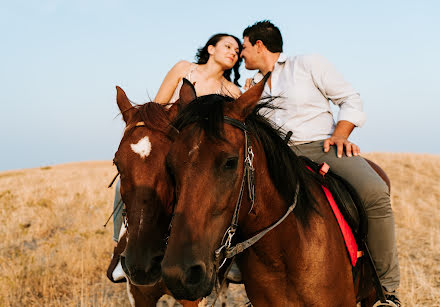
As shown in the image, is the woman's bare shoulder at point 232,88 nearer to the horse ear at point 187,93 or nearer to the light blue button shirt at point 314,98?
the light blue button shirt at point 314,98

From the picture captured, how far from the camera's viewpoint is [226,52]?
16.7 ft

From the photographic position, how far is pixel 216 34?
5.41m

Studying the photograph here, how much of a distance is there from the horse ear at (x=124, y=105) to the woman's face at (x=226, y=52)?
5.80 ft

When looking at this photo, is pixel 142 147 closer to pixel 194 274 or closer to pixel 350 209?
pixel 194 274

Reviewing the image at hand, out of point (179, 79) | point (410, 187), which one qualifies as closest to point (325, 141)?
point (179, 79)

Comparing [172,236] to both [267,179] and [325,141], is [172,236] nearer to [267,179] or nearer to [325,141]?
[267,179]

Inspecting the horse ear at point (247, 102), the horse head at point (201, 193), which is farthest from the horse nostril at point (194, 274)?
the horse ear at point (247, 102)

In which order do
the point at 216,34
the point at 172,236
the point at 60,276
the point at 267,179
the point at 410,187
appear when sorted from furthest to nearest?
the point at 410,187, the point at 60,276, the point at 216,34, the point at 267,179, the point at 172,236

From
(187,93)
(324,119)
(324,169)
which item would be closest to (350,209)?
(324,169)

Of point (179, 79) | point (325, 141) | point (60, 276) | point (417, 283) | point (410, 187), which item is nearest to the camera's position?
point (325, 141)

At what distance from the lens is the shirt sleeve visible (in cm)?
376

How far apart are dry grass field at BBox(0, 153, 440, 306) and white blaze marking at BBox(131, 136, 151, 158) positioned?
3.53 m

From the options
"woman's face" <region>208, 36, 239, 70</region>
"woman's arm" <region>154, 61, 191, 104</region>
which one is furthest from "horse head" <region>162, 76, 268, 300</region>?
"woman's face" <region>208, 36, 239, 70</region>

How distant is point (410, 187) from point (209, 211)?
15.6m
